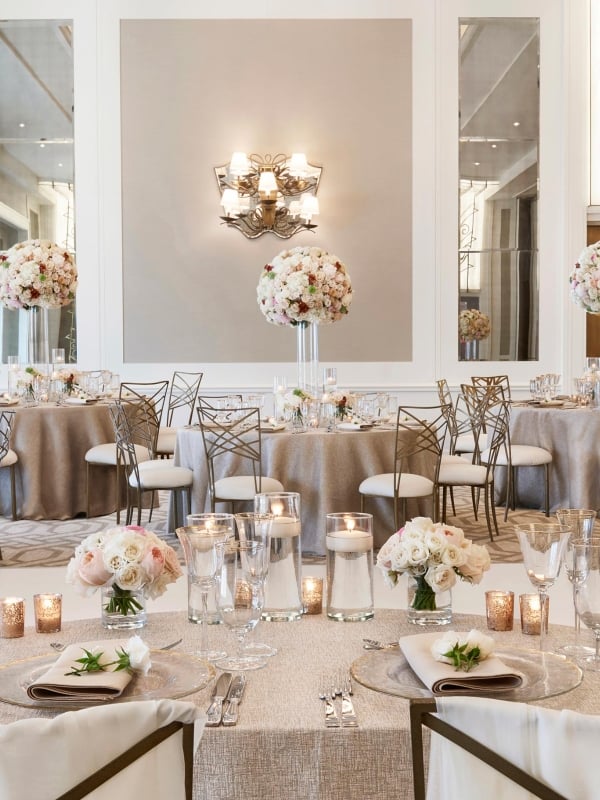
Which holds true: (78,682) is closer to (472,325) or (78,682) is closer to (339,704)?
(339,704)

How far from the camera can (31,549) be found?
623cm

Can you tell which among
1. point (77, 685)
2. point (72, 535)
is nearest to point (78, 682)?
point (77, 685)

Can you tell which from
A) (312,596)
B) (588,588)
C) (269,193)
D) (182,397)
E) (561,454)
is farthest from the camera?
(269,193)

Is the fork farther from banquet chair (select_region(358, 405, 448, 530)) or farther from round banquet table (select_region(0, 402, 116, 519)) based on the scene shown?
round banquet table (select_region(0, 402, 116, 519))

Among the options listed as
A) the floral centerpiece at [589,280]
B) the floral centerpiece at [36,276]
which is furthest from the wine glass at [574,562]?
the floral centerpiece at [36,276]

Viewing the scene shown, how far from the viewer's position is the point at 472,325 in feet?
33.1

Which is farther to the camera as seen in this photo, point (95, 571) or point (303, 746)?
point (95, 571)

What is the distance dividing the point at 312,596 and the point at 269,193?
7.87m

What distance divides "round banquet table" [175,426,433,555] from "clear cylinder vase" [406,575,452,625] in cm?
371

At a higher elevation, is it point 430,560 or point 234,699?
point 430,560

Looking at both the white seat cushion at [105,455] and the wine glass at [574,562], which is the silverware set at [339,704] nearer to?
the wine glass at [574,562]

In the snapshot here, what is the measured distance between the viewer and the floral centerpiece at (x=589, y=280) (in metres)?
7.38

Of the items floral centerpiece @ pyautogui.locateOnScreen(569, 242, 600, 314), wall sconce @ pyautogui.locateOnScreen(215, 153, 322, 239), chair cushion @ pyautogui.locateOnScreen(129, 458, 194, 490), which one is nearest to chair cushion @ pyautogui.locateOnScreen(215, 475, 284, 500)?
chair cushion @ pyautogui.locateOnScreen(129, 458, 194, 490)

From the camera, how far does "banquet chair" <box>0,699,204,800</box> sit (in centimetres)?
120
